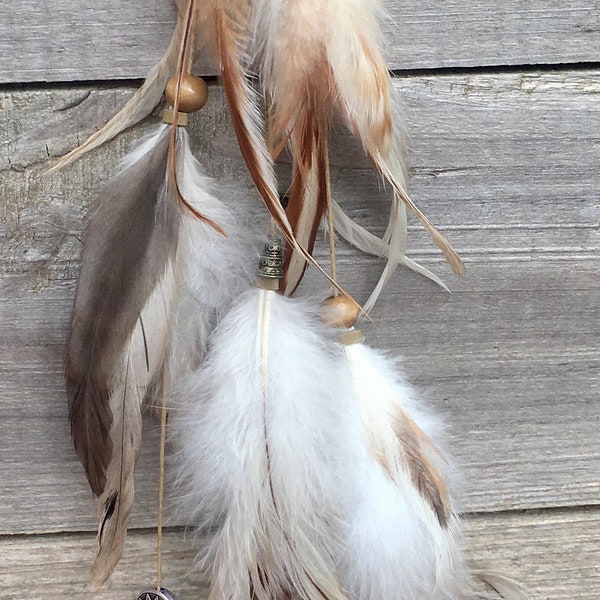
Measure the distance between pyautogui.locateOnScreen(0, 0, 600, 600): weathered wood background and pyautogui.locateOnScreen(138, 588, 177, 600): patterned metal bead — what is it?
0.02m

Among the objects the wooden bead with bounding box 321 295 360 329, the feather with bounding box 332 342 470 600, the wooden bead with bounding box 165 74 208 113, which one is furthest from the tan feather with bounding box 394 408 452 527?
the wooden bead with bounding box 165 74 208 113

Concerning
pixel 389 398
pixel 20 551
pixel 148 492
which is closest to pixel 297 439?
pixel 389 398

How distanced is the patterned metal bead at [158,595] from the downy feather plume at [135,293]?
12cm

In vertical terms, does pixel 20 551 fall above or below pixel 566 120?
below

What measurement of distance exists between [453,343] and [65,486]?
0.46m

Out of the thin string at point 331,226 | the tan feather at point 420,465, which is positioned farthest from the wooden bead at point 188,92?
the tan feather at point 420,465

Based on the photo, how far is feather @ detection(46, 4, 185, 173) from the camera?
56cm

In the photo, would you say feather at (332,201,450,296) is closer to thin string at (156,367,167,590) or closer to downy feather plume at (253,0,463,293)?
downy feather plume at (253,0,463,293)

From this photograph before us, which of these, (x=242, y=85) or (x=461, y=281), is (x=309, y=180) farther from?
(x=461, y=281)

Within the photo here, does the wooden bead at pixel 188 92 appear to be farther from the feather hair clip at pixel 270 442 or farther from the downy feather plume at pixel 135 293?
the feather hair clip at pixel 270 442

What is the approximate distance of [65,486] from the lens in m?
0.64

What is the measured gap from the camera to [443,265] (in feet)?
2.04

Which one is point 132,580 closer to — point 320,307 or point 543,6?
point 320,307

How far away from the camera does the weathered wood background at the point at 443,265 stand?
22.9 inches
